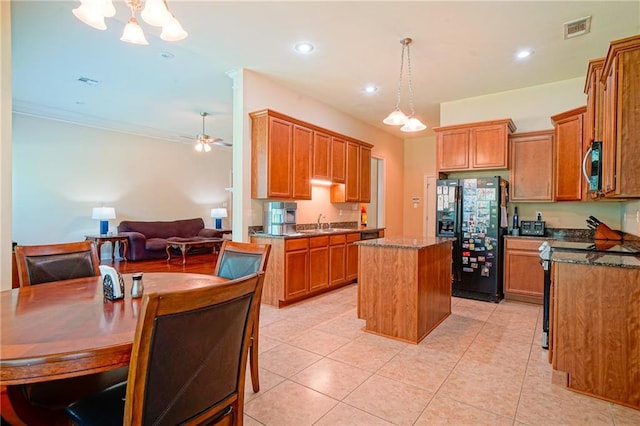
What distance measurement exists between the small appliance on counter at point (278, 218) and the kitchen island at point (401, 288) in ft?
4.24

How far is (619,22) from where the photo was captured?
3.12 m

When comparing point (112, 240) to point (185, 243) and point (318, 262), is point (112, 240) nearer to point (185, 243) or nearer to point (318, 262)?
point (185, 243)

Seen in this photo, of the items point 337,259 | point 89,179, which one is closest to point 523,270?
point 337,259

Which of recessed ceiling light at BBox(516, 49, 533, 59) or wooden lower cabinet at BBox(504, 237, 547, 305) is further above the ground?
recessed ceiling light at BBox(516, 49, 533, 59)

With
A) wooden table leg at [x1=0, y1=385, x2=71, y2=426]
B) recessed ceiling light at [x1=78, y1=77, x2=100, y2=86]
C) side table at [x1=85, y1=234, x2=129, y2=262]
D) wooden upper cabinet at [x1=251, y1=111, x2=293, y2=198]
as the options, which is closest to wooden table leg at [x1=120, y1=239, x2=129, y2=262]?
side table at [x1=85, y1=234, x2=129, y2=262]

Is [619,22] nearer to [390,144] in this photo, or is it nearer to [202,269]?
[390,144]

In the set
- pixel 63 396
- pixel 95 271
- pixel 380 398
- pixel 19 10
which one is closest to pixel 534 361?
pixel 380 398

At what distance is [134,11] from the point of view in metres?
1.93

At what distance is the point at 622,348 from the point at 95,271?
3.59 m

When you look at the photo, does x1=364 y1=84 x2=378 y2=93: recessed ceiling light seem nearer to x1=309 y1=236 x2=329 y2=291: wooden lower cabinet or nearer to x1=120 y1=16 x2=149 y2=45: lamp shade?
x1=309 y1=236 x2=329 y2=291: wooden lower cabinet

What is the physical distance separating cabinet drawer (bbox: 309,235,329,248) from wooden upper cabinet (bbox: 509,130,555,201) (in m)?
2.72

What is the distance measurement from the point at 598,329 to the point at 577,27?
114 inches

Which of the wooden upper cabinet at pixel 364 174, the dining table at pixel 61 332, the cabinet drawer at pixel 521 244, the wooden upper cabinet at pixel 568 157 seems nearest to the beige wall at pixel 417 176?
the wooden upper cabinet at pixel 364 174

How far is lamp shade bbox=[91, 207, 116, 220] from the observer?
687 centimetres
